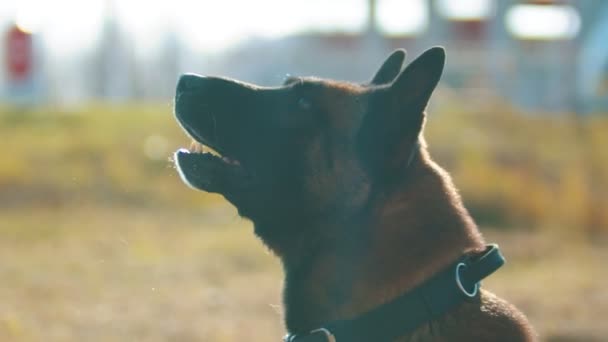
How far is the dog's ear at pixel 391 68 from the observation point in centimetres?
475

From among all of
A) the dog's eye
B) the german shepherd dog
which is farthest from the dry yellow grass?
the dog's eye

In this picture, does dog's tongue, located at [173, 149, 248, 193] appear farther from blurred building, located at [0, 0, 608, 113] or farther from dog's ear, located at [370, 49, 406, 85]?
blurred building, located at [0, 0, 608, 113]

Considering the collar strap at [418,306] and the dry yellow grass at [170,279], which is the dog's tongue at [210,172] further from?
the dry yellow grass at [170,279]

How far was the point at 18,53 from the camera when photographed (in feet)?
63.2

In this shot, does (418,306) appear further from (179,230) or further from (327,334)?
(179,230)

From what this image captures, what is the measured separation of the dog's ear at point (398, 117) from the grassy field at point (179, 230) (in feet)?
3.50

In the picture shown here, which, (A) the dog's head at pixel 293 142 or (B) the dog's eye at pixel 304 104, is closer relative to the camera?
(A) the dog's head at pixel 293 142

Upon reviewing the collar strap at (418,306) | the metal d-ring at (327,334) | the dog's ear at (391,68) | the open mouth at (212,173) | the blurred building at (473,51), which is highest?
the dog's ear at (391,68)

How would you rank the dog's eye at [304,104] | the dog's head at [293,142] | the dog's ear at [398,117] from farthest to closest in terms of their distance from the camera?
the dog's eye at [304,104] → the dog's head at [293,142] → the dog's ear at [398,117]

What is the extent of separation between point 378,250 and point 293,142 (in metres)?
0.59

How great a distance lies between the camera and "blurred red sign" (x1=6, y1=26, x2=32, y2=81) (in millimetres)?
18797

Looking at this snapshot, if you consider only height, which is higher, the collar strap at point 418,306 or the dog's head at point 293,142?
the dog's head at point 293,142

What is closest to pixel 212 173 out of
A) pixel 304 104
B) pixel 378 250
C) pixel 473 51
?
pixel 304 104

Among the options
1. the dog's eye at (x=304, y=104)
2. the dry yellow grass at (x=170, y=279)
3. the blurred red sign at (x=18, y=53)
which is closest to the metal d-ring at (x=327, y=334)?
the dog's eye at (x=304, y=104)
